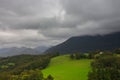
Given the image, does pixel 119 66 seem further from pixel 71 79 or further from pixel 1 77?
pixel 1 77

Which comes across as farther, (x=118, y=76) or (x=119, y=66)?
(x=119, y=66)

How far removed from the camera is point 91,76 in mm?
175625

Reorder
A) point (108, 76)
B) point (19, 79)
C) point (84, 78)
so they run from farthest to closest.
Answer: point (84, 78) < point (19, 79) < point (108, 76)

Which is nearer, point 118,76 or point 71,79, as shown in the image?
point 118,76

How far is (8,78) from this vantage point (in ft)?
635

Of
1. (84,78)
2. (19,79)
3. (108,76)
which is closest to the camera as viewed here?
(108,76)

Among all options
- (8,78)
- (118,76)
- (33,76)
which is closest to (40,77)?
(33,76)

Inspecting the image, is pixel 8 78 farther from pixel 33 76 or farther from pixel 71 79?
pixel 71 79

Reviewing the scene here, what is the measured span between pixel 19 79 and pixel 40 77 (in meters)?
17.9

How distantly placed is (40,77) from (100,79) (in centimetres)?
3700

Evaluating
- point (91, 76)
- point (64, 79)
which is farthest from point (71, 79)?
point (91, 76)

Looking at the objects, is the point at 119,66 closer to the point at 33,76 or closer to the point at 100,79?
the point at 100,79

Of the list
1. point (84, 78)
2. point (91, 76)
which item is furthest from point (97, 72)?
point (84, 78)

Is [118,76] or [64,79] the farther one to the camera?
[64,79]
